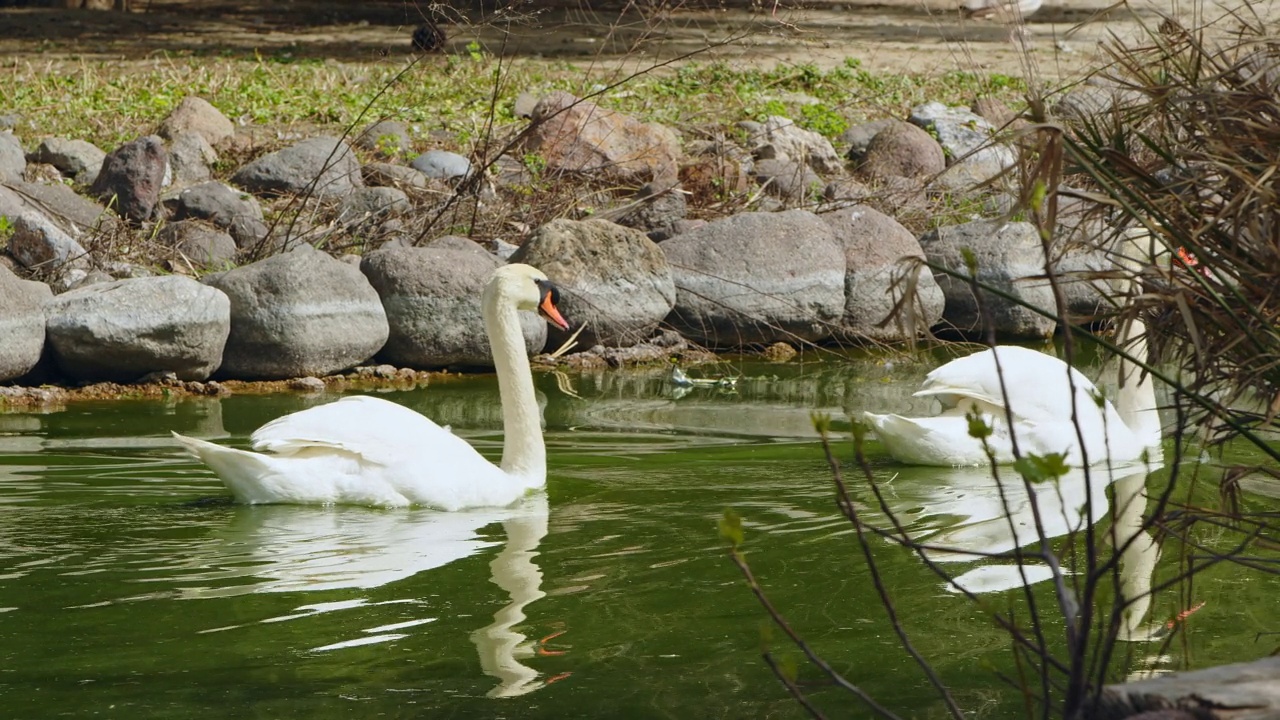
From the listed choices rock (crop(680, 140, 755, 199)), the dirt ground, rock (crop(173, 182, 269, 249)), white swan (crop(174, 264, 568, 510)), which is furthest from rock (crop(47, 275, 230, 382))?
the dirt ground

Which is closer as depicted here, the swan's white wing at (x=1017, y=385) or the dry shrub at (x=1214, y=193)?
the dry shrub at (x=1214, y=193)

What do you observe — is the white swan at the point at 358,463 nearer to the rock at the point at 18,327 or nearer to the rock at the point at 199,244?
the rock at the point at 18,327

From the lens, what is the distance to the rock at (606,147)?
12.8m

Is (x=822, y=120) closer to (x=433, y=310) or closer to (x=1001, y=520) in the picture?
(x=433, y=310)

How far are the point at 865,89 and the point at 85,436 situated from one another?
11177mm

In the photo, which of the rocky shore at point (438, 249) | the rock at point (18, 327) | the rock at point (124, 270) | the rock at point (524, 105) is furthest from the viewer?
the rock at point (524, 105)

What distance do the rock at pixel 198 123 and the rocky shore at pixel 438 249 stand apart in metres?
0.02

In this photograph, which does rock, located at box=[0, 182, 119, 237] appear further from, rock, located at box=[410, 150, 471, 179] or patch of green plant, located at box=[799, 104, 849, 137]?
patch of green plant, located at box=[799, 104, 849, 137]

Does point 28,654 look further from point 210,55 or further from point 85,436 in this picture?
point 210,55

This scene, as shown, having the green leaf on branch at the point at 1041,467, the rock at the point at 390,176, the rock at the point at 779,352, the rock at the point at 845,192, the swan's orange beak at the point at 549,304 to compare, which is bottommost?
the green leaf on branch at the point at 1041,467

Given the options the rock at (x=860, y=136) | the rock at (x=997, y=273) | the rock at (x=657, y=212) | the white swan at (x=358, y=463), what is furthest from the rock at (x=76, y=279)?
the rock at (x=860, y=136)

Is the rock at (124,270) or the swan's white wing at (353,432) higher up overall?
the rock at (124,270)

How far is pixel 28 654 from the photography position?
4.42 meters

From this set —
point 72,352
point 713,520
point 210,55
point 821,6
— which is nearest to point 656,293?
point 72,352
